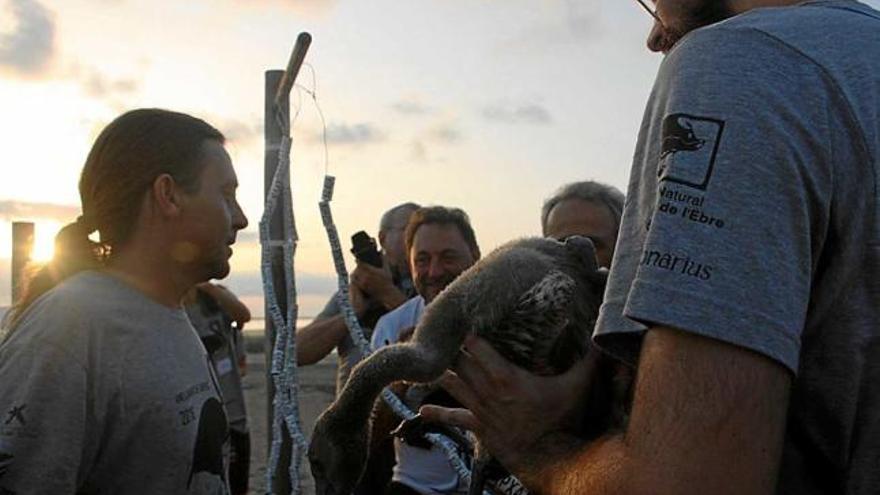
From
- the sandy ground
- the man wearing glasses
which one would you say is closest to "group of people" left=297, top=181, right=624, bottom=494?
the sandy ground

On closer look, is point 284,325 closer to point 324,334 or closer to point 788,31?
point 324,334

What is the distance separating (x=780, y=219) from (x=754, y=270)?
8 centimetres

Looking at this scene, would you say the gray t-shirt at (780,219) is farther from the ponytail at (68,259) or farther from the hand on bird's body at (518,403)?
the ponytail at (68,259)

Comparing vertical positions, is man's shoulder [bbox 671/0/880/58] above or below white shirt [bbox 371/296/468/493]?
above

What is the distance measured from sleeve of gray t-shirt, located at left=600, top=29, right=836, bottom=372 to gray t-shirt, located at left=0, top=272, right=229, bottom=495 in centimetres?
185

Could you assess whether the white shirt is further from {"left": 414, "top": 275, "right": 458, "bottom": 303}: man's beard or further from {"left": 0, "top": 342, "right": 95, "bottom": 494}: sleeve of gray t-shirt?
{"left": 0, "top": 342, "right": 95, "bottom": 494}: sleeve of gray t-shirt

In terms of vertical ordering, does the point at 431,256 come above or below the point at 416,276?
above

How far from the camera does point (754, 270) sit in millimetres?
1240

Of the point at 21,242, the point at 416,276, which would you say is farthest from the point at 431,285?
the point at 21,242

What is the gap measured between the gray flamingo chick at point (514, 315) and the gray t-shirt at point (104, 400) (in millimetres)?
931

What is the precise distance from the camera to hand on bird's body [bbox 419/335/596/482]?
165cm

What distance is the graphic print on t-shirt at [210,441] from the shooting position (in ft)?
9.68

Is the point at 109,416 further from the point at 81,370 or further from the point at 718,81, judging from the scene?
the point at 718,81

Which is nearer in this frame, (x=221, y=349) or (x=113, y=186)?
(x=113, y=186)
